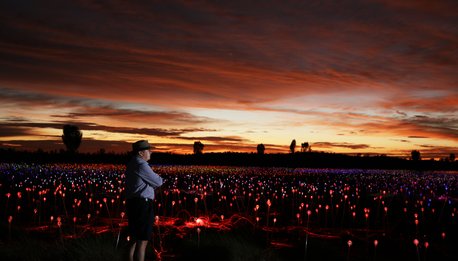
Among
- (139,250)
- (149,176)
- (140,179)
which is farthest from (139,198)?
(139,250)

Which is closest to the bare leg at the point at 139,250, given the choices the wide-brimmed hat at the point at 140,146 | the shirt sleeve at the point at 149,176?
the shirt sleeve at the point at 149,176

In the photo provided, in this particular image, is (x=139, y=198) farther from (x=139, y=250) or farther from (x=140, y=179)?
(x=139, y=250)

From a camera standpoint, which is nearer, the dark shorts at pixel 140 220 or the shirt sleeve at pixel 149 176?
the shirt sleeve at pixel 149 176

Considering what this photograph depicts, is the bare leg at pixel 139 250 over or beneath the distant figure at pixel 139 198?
beneath

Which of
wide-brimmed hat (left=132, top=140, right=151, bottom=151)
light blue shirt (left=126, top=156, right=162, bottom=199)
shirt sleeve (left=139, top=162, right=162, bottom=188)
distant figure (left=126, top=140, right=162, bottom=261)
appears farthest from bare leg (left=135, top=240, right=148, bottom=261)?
wide-brimmed hat (left=132, top=140, right=151, bottom=151)

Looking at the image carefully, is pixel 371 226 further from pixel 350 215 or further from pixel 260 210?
pixel 260 210

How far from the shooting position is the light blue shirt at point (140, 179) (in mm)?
7891

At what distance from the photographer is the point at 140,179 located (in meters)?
8.01

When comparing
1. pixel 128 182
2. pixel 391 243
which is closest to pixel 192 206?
pixel 391 243

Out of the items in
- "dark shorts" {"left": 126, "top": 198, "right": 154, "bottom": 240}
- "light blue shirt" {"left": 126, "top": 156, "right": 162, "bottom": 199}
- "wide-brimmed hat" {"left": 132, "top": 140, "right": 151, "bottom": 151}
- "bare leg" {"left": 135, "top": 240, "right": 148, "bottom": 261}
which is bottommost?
"bare leg" {"left": 135, "top": 240, "right": 148, "bottom": 261}

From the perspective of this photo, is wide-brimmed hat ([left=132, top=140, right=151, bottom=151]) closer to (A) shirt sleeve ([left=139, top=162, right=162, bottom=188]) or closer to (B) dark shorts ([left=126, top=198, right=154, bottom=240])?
(A) shirt sleeve ([left=139, top=162, right=162, bottom=188])

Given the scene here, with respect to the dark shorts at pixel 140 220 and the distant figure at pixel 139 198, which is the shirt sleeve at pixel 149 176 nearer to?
the distant figure at pixel 139 198

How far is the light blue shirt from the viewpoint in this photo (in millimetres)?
7891

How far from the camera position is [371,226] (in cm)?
1508
